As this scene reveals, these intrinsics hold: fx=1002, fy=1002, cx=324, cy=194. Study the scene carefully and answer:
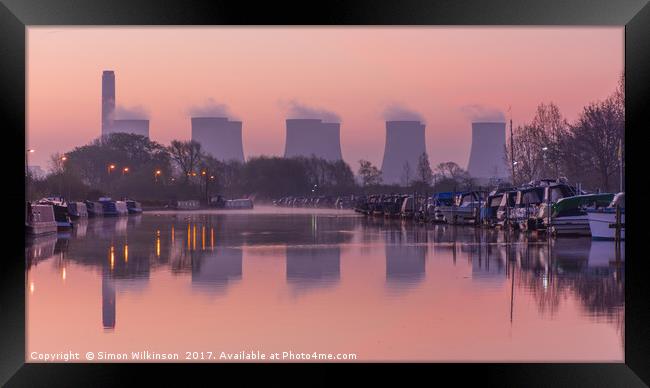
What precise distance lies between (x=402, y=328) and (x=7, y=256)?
5.17 metres

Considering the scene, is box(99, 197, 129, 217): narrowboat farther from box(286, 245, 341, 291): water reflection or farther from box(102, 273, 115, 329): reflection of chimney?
box(102, 273, 115, 329): reflection of chimney

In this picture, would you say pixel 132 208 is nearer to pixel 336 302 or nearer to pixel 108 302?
pixel 108 302

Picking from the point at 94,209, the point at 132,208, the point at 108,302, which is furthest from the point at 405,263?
the point at 132,208

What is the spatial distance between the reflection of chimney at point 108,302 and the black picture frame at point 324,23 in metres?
2.88

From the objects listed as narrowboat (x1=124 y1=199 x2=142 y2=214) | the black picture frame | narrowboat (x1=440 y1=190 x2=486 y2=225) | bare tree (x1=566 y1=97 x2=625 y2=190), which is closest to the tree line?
bare tree (x1=566 y1=97 x2=625 y2=190)

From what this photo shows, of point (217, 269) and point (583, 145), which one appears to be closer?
point (217, 269)

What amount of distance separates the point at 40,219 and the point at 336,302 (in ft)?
85.1

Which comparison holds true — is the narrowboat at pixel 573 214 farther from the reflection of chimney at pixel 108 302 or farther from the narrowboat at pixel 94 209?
the narrowboat at pixel 94 209

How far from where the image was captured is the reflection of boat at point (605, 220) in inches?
1324

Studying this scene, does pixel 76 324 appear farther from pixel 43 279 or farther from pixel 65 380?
pixel 43 279

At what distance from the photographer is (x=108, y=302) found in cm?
1614

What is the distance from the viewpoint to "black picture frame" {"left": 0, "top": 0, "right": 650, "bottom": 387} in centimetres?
980

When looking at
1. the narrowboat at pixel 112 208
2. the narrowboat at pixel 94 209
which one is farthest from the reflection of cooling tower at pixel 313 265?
the narrowboat at pixel 112 208

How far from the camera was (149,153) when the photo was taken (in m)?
161
